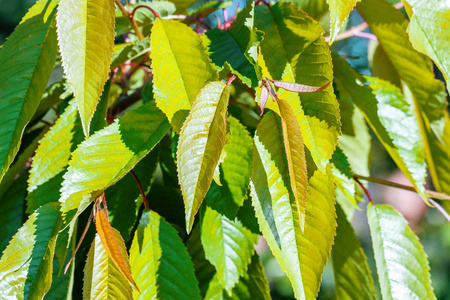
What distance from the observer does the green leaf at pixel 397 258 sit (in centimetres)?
45

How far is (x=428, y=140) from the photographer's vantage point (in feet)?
1.76

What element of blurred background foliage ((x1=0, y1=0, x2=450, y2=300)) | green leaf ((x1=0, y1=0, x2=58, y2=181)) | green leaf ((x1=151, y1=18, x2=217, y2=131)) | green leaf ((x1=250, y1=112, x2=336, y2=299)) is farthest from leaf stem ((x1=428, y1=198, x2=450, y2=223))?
blurred background foliage ((x1=0, y1=0, x2=450, y2=300))

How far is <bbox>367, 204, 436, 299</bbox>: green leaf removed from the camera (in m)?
0.45

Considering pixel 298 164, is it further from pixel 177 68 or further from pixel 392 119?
pixel 392 119

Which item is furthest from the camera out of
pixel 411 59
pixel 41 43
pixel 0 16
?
pixel 0 16

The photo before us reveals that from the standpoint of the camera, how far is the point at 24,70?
385 millimetres

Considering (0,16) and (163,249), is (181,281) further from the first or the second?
(0,16)

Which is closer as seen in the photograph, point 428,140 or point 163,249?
point 163,249

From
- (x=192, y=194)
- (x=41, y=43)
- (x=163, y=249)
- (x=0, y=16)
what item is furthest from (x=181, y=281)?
(x=0, y=16)

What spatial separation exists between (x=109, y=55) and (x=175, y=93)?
0.19 ft

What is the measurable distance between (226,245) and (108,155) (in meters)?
0.15

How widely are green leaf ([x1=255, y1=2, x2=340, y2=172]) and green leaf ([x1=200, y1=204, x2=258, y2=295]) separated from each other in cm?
14

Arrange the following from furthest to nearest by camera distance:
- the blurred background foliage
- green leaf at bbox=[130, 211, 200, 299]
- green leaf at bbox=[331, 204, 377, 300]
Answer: the blurred background foliage → green leaf at bbox=[331, 204, 377, 300] → green leaf at bbox=[130, 211, 200, 299]

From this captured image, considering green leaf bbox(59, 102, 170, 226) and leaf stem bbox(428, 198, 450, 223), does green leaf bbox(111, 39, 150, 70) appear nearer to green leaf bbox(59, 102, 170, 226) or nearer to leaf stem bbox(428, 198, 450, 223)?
green leaf bbox(59, 102, 170, 226)
